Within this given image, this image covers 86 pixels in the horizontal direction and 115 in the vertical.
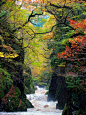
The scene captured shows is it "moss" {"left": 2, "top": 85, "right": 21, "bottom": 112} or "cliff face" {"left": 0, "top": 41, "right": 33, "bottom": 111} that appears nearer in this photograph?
"cliff face" {"left": 0, "top": 41, "right": 33, "bottom": 111}

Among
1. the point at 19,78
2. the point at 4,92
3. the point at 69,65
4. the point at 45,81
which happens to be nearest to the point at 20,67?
the point at 19,78

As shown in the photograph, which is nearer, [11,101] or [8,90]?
[11,101]

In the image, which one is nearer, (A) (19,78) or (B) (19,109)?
(B) (19,109)

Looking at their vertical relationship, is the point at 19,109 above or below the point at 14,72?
below

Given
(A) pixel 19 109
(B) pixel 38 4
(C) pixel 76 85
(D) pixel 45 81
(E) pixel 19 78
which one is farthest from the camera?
(D) pixel 45 81

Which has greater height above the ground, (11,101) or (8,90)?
(8,90)

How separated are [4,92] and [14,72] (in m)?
2.02

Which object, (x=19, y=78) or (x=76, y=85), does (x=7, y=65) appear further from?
(x=76, y=85)

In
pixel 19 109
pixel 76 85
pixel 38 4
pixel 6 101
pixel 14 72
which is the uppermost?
pixel 38 4

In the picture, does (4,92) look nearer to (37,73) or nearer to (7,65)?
(7,65)

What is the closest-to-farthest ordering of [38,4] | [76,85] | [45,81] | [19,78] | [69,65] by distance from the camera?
[76,85] → [38,4] → [69,65] → [19,78] → [45,81]

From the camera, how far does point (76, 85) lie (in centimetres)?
754

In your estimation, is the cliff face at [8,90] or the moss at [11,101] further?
the moss at [11,101]

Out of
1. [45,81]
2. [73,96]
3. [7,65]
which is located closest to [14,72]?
[7,65]
